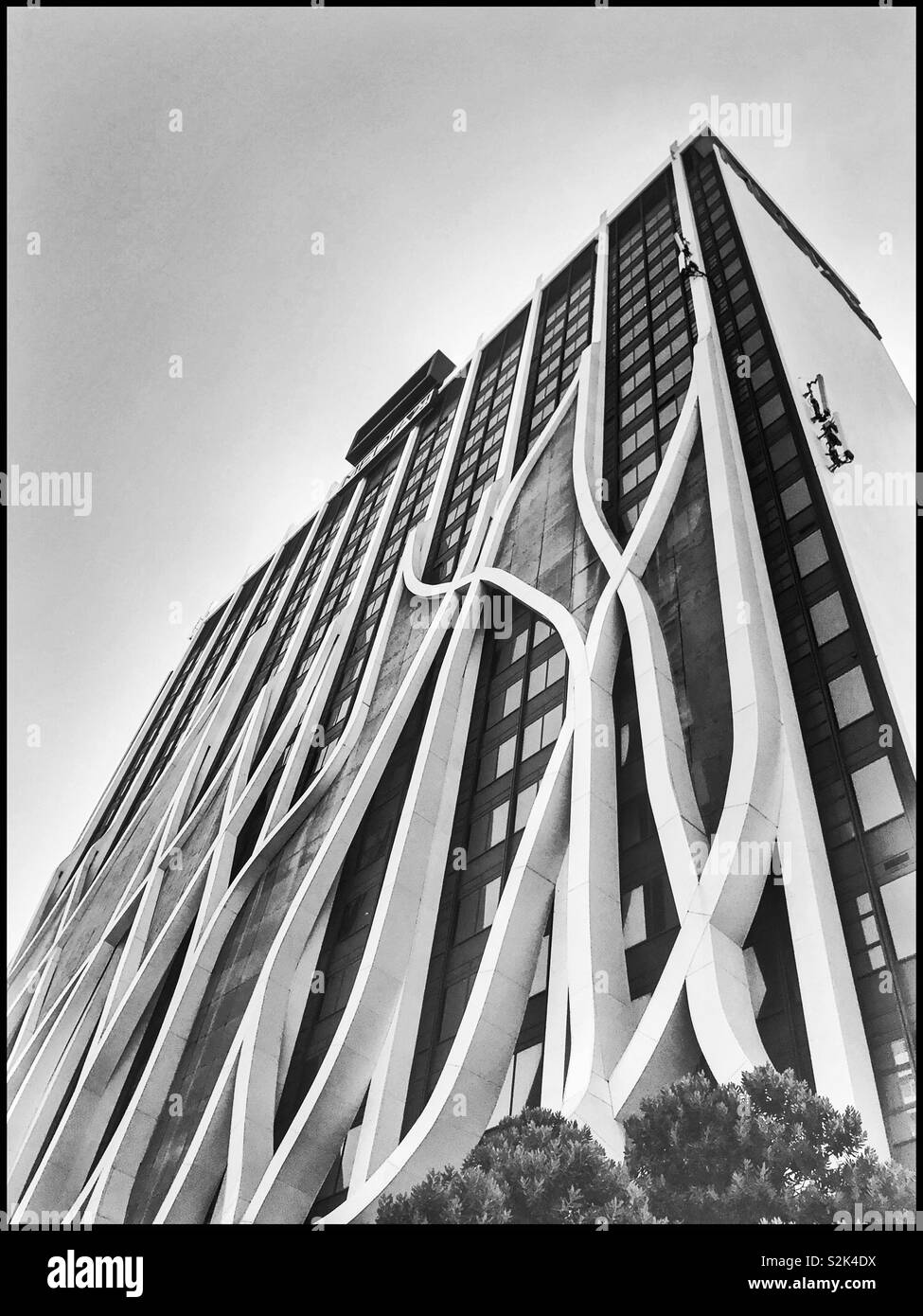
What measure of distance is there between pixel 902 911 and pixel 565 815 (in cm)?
767

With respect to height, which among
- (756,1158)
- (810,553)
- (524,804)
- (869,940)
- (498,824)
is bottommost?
(756,1158)

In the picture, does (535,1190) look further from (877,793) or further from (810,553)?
(810,553)

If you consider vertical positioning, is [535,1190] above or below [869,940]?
below

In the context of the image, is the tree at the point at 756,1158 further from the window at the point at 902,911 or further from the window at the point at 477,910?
the window at the point at 477,910

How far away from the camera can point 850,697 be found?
2145 cm

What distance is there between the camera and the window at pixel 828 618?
22.9 meters

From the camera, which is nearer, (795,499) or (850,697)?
(850,697)

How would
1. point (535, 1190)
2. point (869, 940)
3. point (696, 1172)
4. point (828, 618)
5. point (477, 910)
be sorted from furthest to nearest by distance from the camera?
point (477, 910)
point (828, 618)
point (869, 940)
point (535, 1190)
point (696, 1172)

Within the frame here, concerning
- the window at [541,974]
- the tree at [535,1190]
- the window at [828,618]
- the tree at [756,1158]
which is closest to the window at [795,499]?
the window at [828,618]

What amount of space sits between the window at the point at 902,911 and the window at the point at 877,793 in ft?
4.19

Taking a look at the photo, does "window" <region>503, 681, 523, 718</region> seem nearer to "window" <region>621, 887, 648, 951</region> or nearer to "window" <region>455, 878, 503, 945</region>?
"window" <region>455, 878, 503, 945</region>

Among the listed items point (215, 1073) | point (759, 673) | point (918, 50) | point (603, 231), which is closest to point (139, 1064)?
point (215, 1073)

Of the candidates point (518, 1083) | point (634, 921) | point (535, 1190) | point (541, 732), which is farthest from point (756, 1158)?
point (541, 732)
